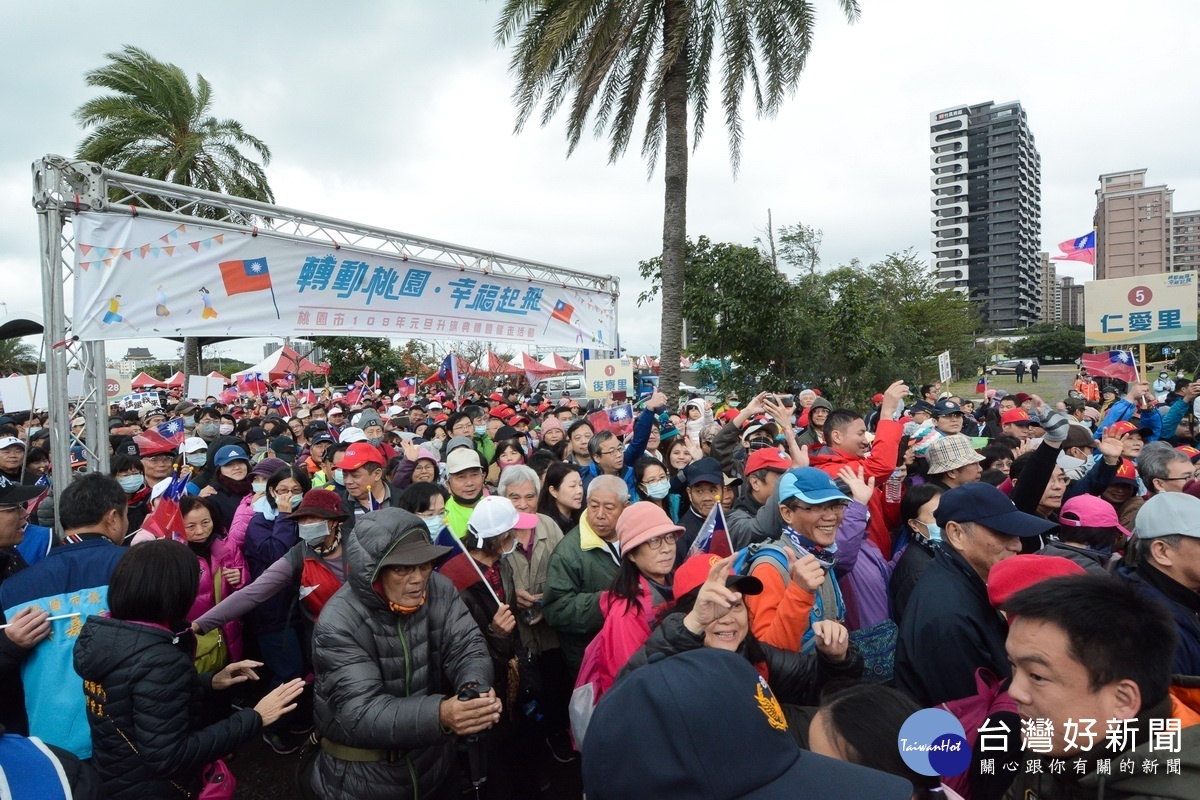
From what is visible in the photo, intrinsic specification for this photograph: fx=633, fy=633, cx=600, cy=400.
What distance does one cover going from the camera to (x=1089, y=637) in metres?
1.57

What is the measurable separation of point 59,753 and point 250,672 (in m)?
1.11

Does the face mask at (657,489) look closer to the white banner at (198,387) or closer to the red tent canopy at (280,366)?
the white banner at (198,387)

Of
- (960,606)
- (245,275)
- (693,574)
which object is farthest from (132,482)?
(960,606)

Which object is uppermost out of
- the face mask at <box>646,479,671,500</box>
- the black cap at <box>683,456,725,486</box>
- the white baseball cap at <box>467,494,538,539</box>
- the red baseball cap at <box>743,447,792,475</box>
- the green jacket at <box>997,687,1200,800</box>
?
the red baseball cap at <box>743,447,792,475</box>

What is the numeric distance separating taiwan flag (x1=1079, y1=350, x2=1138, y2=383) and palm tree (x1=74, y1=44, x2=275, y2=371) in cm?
1955

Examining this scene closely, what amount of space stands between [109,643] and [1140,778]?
2.99m

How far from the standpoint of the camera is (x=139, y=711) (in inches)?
84.6

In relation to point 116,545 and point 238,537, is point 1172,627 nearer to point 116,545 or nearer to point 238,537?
point 116,545

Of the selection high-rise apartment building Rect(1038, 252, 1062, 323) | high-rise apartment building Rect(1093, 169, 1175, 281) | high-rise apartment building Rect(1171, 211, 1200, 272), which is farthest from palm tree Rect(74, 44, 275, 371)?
high-rise apartment building Rect(1171, 211, 1200, 272)

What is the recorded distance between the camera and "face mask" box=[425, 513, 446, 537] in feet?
12.3

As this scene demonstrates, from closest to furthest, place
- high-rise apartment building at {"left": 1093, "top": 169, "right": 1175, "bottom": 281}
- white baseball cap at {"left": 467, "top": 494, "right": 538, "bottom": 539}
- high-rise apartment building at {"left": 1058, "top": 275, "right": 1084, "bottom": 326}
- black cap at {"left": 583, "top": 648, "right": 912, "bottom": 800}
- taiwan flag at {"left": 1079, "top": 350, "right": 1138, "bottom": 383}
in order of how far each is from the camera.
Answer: black cap at {"left": 583, "top": 648, "right": 912, "bottom": 800} < white baseball cap at {"left": 467, "top": 494, "right": 538, "bottom": 539} < taiwan flag at {"left": 1079, "top": 350, "right": 1138, "bottom": 383} < high-rise apartment building at {"left": 1093, "top": 169, "right": 1175, "bottom": 281} < high-rise apartment building at {"left": 1058, "top": 275, "right": 1084, "bottom": 326}

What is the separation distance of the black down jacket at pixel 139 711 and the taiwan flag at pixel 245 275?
187 inches

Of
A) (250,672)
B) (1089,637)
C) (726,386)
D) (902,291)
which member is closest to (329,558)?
(250,672)

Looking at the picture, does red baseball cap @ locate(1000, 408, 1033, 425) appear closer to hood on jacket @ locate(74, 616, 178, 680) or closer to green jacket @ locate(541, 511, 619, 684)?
green jacket @ locate(541, 511, 619, 684)
